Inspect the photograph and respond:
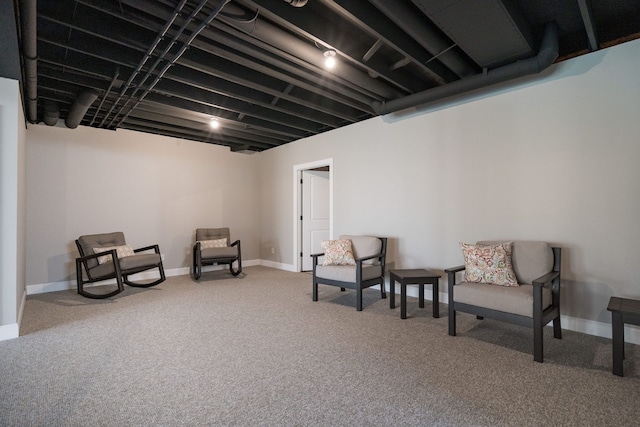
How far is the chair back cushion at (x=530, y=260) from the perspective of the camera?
2869mm

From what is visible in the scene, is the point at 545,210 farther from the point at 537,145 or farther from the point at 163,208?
the point at 163,208

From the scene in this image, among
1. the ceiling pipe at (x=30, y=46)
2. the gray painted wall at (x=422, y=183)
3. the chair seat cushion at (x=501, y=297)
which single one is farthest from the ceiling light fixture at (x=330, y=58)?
the chair seat cushion at (x=501, y=297)

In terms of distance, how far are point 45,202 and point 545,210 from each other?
6.41m

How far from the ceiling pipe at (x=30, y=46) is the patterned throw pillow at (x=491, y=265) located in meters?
3.90

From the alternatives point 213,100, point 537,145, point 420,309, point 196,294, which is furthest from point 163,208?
point 537,145

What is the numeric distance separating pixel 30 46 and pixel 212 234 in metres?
3.88

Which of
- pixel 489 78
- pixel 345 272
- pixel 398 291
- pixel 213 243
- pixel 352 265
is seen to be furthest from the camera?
pixel 213 243

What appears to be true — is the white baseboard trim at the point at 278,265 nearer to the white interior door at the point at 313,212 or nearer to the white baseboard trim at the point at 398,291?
the white baseboard trim at the point at 398,291

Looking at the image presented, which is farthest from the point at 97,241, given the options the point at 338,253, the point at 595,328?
the point at 595,328

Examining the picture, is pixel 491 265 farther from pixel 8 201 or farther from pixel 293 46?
pixel 8 201

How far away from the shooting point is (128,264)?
13.8 ft

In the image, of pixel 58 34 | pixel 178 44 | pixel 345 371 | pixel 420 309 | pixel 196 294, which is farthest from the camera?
pixel 196 294

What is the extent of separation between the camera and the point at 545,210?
3152mm

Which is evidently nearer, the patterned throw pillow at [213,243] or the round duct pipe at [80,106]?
the round duct pipe at [80,106]
